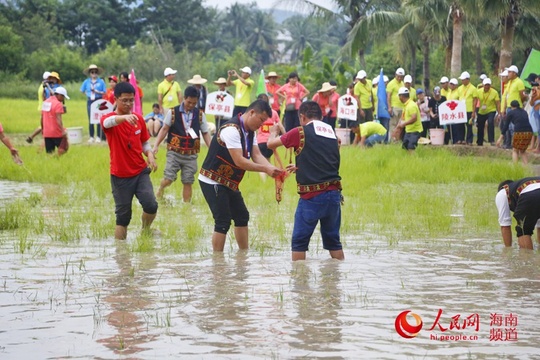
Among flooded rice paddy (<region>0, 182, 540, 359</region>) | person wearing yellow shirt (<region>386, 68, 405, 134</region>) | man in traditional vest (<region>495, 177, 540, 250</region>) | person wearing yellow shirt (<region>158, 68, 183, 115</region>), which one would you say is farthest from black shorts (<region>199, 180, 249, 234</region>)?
person wearing yellow shirt (<region>386, 68, 405, 134</region>)

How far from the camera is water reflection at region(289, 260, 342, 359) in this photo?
21.4 ft

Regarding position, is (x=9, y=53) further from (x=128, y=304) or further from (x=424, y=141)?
(x=128, y=304)

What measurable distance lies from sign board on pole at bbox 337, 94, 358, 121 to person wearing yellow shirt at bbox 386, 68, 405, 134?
94cm

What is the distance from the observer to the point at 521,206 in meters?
9.67

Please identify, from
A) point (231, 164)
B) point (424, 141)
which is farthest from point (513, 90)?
point (231, 164)

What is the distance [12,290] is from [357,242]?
13.9 feet

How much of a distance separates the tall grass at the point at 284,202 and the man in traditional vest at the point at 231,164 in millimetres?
494

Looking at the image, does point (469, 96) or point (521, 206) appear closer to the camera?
point (521, 206)

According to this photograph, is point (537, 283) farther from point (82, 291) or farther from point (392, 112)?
point (392, 112)

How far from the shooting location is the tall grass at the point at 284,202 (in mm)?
11430

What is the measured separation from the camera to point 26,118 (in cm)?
3172

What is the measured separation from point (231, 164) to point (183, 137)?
3.91m

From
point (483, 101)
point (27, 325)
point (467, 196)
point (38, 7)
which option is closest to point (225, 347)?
point (27, 325)

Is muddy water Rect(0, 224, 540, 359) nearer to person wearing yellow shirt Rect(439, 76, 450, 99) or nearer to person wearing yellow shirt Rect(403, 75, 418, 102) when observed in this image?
person wearing yellow shirt Rect(403, 75, 418, 102)
